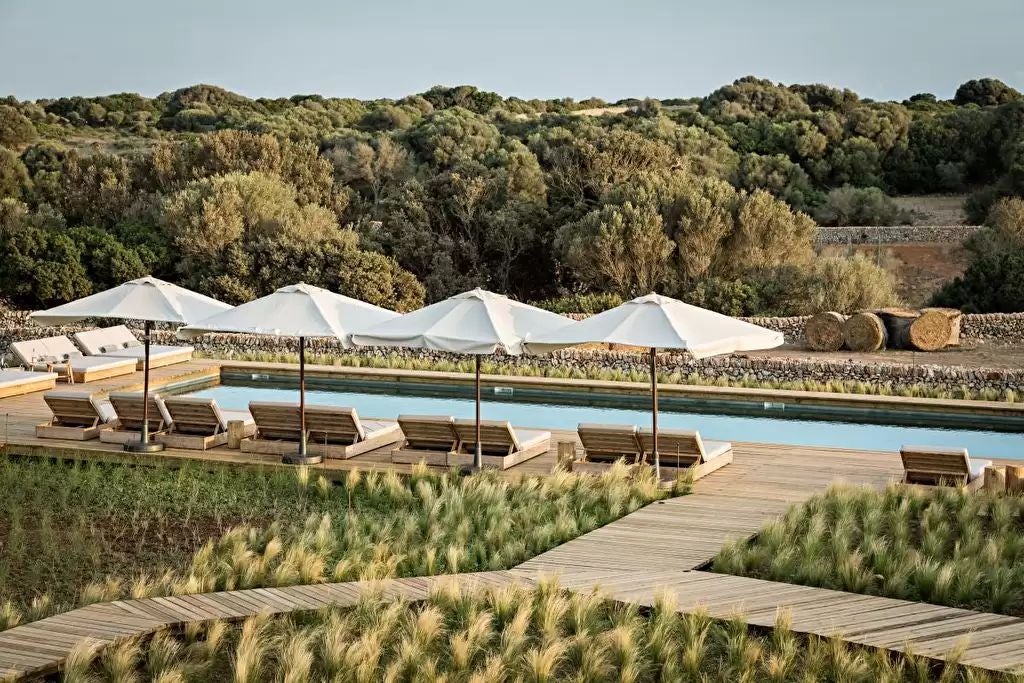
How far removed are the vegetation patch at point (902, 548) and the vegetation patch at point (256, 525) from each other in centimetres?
140

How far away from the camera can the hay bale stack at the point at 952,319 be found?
19.6 metres

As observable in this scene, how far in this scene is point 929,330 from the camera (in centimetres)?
1962

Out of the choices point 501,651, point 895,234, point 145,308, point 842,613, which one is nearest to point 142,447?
point 145,308

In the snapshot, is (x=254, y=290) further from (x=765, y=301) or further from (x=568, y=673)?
(x=568, y=673)

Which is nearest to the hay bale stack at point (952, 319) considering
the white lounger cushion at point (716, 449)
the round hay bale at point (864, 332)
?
the round hay bale at point (864, 332)

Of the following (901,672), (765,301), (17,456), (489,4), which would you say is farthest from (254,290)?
(901,672)

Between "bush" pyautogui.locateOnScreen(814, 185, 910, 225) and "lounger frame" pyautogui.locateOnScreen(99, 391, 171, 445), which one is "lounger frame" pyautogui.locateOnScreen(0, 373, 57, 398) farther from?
"bush" pyautogui.locateOnScreen(814, 185, 910, 225)

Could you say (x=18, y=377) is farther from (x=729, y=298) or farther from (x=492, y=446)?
(x=729, y=298)

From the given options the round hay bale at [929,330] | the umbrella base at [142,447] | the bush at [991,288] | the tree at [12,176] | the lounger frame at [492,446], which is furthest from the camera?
the tree at [12,176]

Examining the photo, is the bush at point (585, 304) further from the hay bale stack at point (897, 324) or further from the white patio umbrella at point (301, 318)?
the white patio umbrella at point (301, 318)

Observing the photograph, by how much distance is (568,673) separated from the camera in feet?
19.9

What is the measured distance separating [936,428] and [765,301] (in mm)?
8551

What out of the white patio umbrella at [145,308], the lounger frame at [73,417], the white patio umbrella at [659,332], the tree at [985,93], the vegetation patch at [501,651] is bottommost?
the vegetation patch at [501,651]

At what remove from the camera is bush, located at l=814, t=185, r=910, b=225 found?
131 ft
